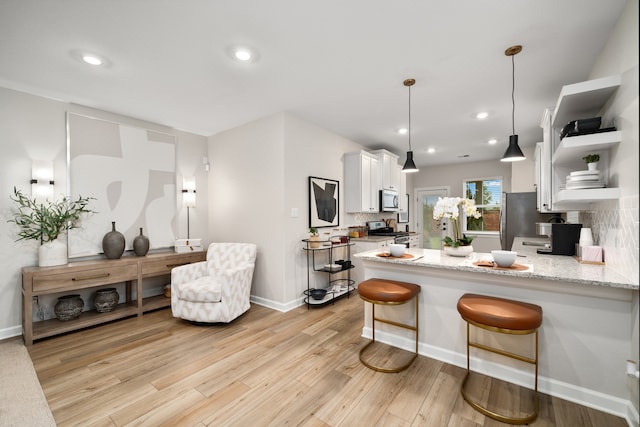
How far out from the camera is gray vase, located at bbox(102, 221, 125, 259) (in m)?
3.33

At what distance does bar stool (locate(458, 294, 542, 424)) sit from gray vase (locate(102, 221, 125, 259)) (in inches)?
149

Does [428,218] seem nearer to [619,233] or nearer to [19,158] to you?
[619,233]

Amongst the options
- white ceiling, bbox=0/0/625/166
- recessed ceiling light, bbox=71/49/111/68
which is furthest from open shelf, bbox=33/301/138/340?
recessed ceiling light, bbox=71/49/111/68

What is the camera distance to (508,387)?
6.46 feet

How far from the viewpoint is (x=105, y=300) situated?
3215 millimetres

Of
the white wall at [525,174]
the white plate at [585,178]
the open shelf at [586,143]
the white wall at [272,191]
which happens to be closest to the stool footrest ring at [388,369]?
the white wall at [272,191]

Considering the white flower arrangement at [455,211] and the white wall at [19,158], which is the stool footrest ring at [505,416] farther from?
the white wall at [19,158]

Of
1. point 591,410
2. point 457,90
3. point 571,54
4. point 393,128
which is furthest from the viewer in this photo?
point 393,128

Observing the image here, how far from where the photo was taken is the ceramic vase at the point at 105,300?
3201 millimetres

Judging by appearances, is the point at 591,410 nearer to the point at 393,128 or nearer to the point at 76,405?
the point at 76,405

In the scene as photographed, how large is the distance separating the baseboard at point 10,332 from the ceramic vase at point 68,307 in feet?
1.04

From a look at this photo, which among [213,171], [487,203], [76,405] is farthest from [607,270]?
[487,203]

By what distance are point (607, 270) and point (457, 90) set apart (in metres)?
2.11

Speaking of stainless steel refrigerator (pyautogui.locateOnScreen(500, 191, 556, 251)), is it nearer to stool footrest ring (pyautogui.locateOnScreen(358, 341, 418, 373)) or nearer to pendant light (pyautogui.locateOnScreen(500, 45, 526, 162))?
pendant light (pyautogui.locateOnScreen(500, 45, 526, 162))
